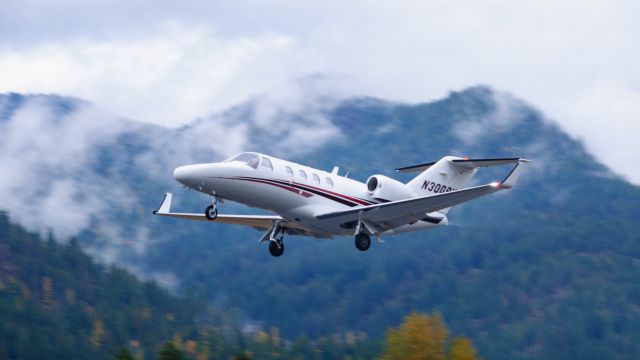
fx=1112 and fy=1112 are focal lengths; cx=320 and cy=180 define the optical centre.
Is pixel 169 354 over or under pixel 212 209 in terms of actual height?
under

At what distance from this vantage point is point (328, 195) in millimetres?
39094

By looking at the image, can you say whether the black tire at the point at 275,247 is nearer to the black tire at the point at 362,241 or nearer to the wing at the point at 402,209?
the wing at the point at 402,209

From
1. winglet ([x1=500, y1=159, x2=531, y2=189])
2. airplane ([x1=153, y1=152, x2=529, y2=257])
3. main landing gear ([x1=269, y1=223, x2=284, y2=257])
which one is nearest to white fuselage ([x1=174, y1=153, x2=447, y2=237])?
airplane ([x1=153, y1=152, x2=529, y2=257])

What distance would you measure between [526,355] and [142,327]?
47.4m

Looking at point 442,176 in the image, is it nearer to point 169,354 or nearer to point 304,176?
point 304,176

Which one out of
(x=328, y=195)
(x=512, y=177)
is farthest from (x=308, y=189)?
(x=512, y=177)

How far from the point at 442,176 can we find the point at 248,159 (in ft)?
27.4

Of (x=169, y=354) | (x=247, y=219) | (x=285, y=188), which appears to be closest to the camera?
(x=285, y=188)

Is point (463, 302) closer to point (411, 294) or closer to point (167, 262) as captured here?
point (411, 294)

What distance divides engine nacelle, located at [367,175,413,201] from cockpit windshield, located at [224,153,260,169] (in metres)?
4.53

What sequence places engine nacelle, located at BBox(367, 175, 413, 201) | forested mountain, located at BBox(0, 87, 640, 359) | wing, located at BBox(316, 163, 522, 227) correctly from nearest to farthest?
1. wing, located at BBox(316, 163, 522, 227)
2. engine nacelle, located at BBox(367, 175, 413, 201)
3. forested mountain, located at BBox(0, 87, 640, 359)

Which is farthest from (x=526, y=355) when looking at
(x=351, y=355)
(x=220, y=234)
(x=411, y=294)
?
(x=220, y=234)

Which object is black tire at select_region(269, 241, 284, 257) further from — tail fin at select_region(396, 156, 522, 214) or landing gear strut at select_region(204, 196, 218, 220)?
tail fin at select_region(396, 156, 522, 214)

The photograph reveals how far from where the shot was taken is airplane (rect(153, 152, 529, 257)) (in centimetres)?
3681
